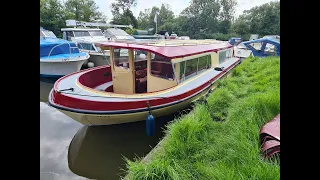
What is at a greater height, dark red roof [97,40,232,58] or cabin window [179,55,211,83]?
dark red roof [97,40,232,58]

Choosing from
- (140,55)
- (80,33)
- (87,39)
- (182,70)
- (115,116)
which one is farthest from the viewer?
(80,33)

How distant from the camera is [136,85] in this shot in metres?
5.75

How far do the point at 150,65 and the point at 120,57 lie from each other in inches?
33.5

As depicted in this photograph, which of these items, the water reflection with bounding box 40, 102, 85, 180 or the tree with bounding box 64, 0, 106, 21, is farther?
the tree with bounding box 64, 0, 106, 21

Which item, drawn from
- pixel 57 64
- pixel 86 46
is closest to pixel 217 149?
pixel 57 64

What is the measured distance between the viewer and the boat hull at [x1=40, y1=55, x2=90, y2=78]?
9800 mm

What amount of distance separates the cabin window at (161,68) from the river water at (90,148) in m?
0.87

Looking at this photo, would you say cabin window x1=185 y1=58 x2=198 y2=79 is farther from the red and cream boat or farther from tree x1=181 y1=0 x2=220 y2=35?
tree x1=181 y1=0 x2=220 y2=35

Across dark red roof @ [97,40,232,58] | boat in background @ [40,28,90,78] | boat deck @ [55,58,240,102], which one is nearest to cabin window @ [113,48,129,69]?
dark red roof @ [97,40,232,58]

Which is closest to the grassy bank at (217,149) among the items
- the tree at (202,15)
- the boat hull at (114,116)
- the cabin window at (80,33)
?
the boat hull at (114,116)

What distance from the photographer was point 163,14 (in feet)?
117

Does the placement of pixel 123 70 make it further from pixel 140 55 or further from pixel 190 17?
pixel 190 17
